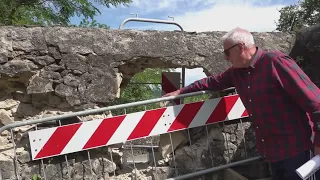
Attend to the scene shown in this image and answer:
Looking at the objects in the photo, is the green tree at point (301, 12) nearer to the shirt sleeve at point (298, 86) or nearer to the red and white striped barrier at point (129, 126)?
the red and white striped barrier at point (129, 126)

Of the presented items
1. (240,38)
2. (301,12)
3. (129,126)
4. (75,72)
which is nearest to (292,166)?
(240,38)

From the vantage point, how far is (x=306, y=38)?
4070 mm

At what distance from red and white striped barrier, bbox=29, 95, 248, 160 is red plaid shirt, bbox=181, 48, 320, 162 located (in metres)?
0.90

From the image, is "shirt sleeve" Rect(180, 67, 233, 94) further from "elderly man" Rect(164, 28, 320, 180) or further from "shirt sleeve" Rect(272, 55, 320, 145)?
"shirt sleeve" Rect(272, 55, 320, 145)

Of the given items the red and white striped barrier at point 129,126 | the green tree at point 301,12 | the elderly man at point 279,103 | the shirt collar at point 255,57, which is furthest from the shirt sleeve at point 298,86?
the green tree at point 301,12

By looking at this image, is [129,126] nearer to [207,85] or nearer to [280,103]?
[207,85]

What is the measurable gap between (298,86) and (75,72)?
2048 mm

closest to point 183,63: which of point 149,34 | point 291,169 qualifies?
point 149,34

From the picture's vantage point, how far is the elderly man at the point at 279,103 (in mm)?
2259

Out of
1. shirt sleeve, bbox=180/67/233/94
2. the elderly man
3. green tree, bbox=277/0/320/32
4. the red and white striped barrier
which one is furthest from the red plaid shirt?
green tree, bbox=277/0/320/32

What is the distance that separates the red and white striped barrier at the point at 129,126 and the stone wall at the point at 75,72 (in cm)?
20

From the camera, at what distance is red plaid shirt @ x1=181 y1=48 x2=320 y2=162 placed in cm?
225

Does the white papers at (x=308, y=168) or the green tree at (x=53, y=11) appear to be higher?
the green tree at (x=53, y=11)

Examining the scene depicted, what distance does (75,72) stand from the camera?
3.25 m
